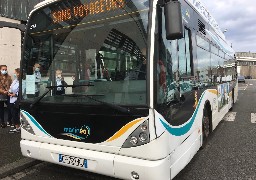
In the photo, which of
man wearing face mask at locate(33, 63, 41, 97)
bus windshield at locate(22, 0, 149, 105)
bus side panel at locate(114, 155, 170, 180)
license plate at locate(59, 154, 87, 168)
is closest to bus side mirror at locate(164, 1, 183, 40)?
bus windshield at locate(22, 0, 149, 105)

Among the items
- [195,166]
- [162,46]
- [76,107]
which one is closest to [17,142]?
[76,107]

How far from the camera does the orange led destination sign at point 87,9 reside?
3581 millimetres

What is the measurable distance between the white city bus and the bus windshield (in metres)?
0.01

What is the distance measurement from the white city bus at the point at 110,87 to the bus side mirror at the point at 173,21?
→ 0.4 inches

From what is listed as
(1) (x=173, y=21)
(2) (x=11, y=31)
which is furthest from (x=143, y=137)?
(2) (x=11, y=31)

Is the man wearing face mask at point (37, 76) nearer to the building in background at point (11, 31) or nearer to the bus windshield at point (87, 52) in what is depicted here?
the bus windshield at point (87, 52)

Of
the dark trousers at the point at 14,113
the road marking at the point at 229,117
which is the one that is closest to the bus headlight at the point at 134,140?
the dark trousers at the point at 14,113

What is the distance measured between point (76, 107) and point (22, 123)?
48.9 inches

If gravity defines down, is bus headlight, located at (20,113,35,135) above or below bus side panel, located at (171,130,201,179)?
above

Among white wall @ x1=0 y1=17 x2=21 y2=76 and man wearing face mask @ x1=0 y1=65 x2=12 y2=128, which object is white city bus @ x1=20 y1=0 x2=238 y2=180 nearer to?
man wearing face mask @ x1=0 y1=65 x2=12 y2=128

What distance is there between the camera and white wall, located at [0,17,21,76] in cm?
1208

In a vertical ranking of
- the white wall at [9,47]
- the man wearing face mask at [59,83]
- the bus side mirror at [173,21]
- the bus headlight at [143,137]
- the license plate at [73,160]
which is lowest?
the license plate at [73,160]

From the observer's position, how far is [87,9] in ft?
12.3

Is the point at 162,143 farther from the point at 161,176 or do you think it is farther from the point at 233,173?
the point at 233,173
